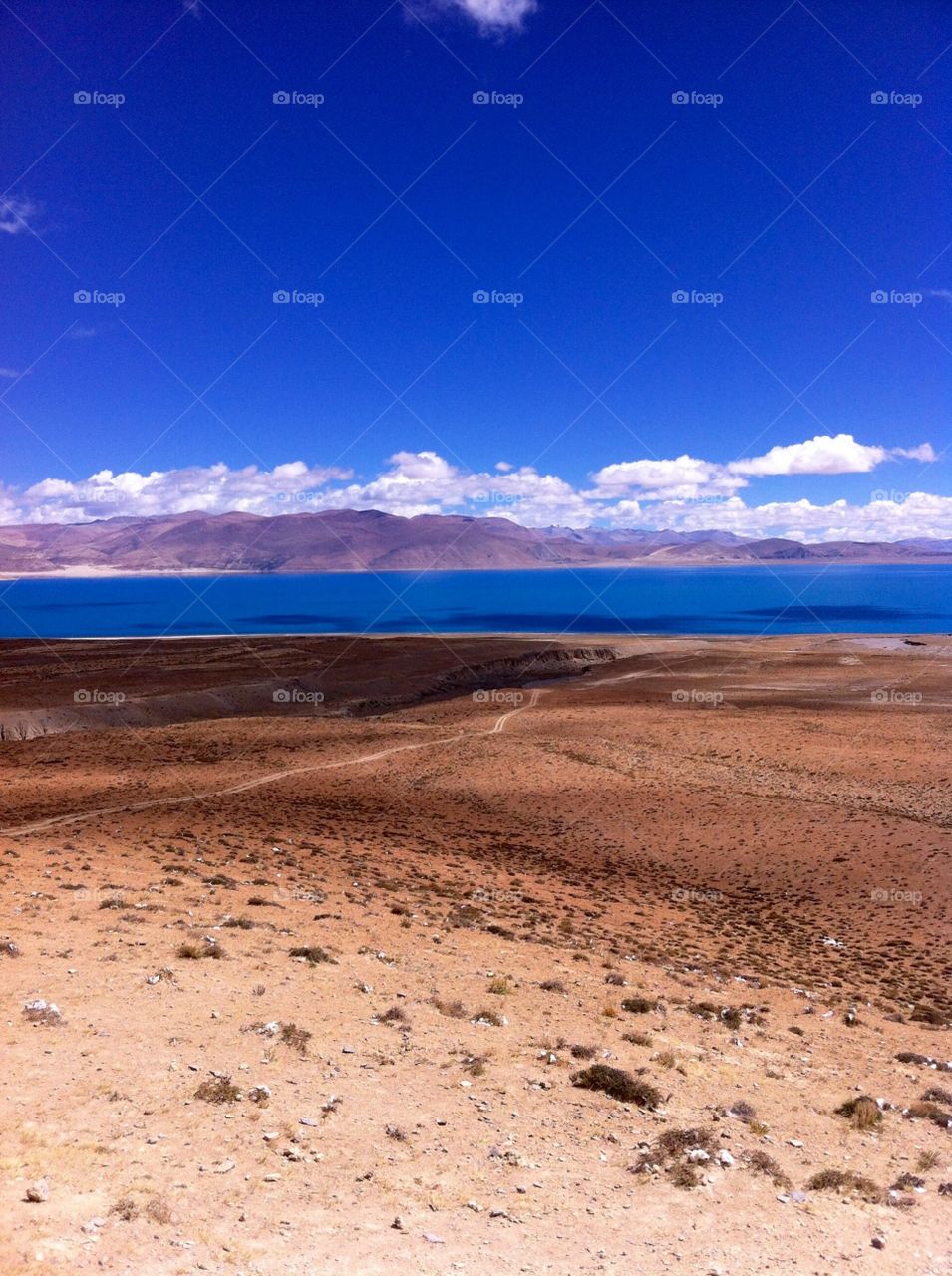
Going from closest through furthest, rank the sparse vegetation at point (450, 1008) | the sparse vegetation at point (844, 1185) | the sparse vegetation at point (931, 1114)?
the sparse vegetation at point (844, 1185) < the sparse vegetation at point (931, 1114) < the sparse vegetation at point (450, 1008)

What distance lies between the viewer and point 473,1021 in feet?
28.2

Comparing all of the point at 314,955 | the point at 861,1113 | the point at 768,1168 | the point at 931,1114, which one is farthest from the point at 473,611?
the point at 768,1168

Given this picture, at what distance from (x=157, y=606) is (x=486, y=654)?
101 metres

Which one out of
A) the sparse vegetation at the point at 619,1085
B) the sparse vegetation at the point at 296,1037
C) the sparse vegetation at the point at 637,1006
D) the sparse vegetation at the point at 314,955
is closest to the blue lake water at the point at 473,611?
the sparse vegetation at the point at 637,1006

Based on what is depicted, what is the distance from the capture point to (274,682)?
4619 cm

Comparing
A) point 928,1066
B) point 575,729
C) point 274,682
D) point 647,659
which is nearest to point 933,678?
point 647,659

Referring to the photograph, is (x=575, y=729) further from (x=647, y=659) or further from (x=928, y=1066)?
(x=647, y=659)

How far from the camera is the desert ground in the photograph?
5.29 meters

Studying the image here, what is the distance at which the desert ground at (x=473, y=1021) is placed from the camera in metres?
5.29

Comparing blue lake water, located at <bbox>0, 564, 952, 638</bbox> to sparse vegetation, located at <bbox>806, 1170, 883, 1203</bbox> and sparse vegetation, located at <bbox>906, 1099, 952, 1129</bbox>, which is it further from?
sparse vegetation, located at <bbox>806, 1170, 883, 1203</bbox>

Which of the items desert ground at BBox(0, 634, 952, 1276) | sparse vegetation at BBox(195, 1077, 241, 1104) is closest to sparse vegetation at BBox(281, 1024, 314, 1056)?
desert ground at BBox(0, 634, 952, 1276)

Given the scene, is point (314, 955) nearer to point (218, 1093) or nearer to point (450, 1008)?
point (450, 1008)

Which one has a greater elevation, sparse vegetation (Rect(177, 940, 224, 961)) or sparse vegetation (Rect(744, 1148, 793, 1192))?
sparse vegetation (Rect(177, 940, 224, 961))

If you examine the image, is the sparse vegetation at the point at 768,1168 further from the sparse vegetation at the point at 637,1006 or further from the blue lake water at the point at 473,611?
the blue lake water at the point at 473,611
